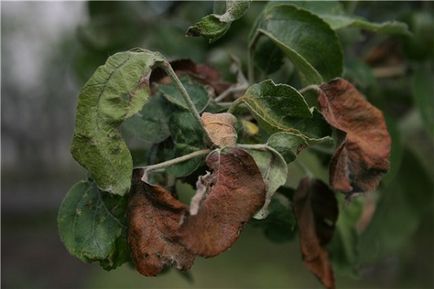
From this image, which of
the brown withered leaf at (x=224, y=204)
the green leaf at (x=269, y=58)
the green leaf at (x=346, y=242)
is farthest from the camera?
the green leaf at (x=346, y=242)

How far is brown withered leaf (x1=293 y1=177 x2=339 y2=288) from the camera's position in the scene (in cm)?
55

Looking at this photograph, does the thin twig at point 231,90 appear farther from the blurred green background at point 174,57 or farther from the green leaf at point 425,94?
the green leaf at point 425,94

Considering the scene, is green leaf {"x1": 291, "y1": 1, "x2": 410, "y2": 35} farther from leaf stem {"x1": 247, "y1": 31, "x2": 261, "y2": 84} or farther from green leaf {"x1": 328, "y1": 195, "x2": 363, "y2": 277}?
green leaf {"x1": 328, "y1": 195, "x2": 363, "y2": 277}

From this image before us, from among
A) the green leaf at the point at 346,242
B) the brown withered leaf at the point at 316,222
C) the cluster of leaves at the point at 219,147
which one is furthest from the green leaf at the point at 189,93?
the green leaf at the point at 346,242

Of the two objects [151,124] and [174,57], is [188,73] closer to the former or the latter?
[151,124]

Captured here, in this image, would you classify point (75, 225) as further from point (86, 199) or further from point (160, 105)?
point (160, 105)

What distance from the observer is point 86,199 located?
0.48m

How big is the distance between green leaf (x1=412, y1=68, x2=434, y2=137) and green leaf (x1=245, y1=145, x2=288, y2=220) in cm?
37

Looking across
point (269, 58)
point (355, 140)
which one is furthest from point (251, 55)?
point (355, 140)

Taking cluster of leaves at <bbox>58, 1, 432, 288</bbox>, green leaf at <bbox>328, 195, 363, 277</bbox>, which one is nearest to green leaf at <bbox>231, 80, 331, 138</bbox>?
cluster of leaves at <bbox>58, 1, 432, 288</bbox>

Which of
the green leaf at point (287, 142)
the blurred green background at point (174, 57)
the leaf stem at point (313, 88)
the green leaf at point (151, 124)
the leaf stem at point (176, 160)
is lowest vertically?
the blurred green background at point (174, 57)

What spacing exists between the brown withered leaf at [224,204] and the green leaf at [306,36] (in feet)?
0.57

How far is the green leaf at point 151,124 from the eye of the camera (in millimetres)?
534

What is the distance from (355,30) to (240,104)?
0.33 metres
